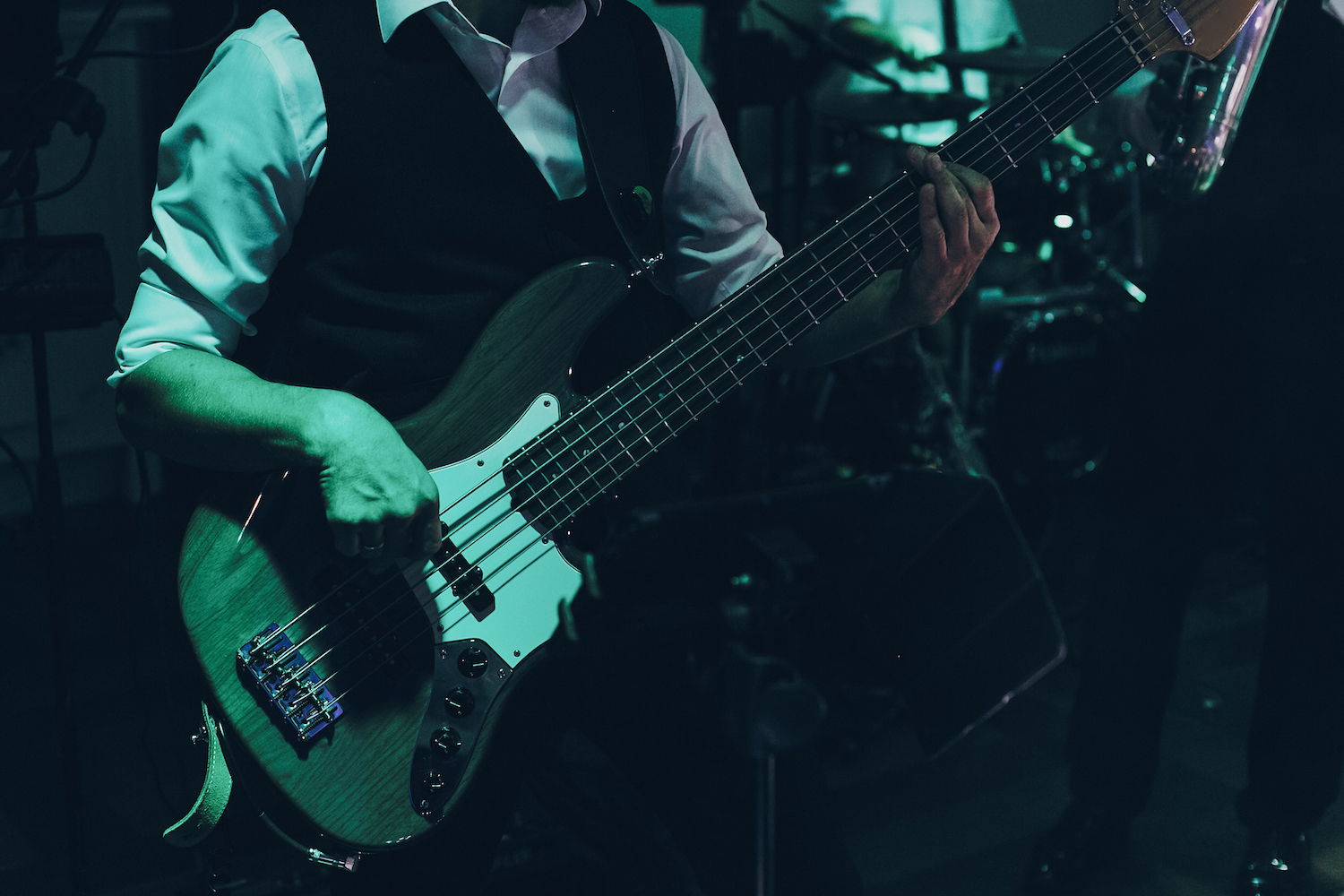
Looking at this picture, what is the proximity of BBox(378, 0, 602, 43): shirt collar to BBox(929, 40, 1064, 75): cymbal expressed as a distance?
2.31 metres

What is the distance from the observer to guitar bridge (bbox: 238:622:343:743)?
121 cm

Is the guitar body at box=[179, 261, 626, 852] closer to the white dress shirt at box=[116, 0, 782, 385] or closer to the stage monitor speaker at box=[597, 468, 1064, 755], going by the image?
the white dress shirt at box=[116, 0, 782, 385]

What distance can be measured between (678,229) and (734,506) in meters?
0.68

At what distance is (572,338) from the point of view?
136 cm

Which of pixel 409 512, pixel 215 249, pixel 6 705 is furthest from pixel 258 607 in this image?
pixel 6 705

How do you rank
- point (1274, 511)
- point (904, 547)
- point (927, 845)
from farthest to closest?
point (927, 845), point (1274, 511), point (904, 547)

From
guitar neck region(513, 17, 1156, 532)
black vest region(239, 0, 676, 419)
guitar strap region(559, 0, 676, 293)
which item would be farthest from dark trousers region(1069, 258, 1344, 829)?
black vest region(239, 0, 676, 419)

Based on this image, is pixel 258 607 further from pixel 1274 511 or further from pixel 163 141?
pixel 1274 511

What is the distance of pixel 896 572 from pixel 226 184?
A: 2.64ft

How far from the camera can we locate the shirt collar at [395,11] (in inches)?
51.1

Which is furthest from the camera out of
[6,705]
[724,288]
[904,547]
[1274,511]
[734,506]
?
[6,705]

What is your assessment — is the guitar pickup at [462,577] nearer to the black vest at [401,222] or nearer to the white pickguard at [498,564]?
the white pickguard at [498,564]

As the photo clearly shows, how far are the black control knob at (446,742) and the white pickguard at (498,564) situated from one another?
98mm

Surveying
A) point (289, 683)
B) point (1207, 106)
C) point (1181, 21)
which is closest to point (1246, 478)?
point (1207, 106)
